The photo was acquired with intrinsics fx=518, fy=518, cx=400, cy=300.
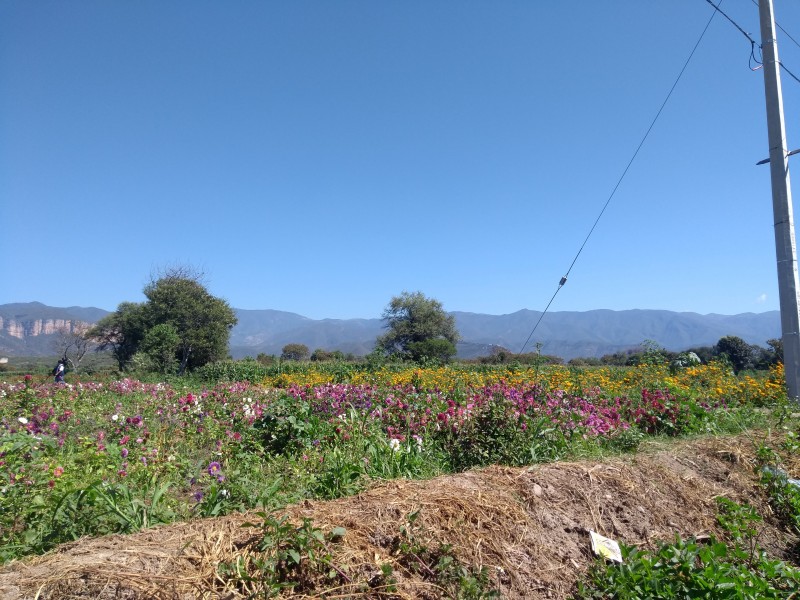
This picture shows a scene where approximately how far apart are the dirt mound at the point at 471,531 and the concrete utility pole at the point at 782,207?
3.59 meters

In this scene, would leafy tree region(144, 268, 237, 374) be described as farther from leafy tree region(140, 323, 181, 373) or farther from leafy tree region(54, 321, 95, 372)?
leafy tree region(54, 321, 95, 372)

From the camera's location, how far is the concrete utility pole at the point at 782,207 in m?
6.52

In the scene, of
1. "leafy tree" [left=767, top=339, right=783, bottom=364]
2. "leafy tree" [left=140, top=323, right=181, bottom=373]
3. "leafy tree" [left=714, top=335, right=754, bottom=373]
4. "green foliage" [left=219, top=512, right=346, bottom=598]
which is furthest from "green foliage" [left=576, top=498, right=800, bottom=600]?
"leafy tree" [left=140, top=323, right=181, bottom=373]

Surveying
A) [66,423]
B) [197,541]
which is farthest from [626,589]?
[66,423]

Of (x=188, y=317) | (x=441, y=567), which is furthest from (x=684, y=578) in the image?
(x=188, y=317)

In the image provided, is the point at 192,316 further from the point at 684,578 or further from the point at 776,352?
the point at 684,578

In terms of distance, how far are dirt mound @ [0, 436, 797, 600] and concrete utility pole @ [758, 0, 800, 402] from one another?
359 cm

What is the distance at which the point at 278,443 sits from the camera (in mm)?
4559

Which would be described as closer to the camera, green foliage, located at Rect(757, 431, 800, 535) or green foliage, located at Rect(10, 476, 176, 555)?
green foliage, located at Rect(10, 476, 176, 555)

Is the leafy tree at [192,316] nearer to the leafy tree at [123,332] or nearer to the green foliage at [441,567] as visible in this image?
the leafy tree at [123,332]

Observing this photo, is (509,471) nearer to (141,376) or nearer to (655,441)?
(655,441)

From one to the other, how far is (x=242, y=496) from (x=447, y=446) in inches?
76.7

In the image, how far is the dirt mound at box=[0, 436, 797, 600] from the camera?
1922 millimetres

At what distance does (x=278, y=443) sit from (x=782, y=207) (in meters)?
6.95
